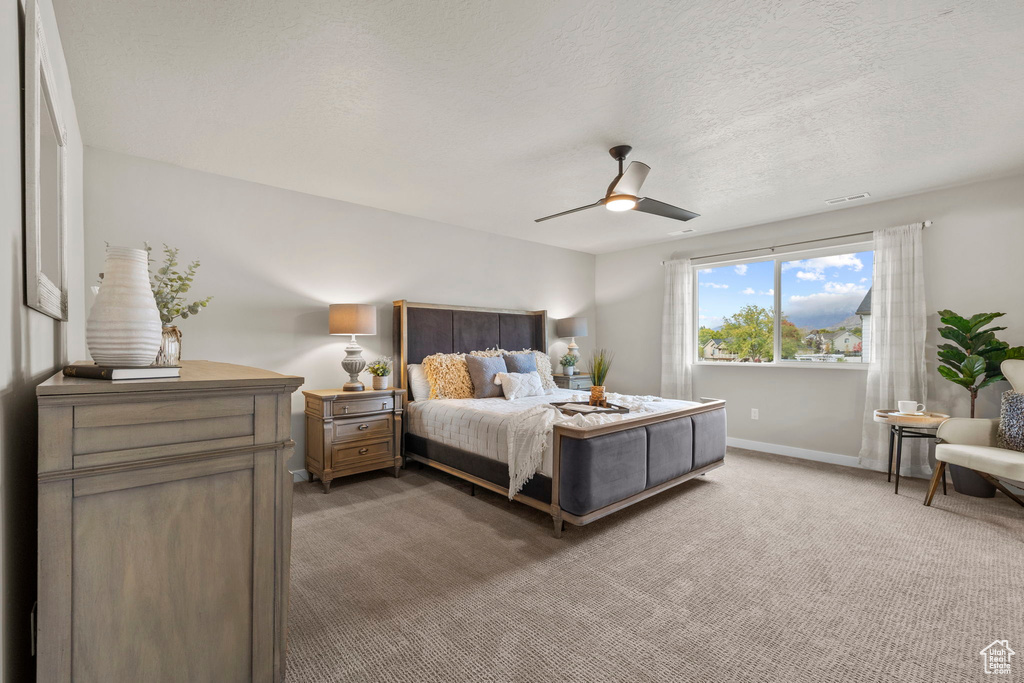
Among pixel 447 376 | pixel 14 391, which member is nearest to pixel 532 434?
pixel 447 376

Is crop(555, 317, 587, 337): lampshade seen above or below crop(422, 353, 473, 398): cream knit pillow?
above

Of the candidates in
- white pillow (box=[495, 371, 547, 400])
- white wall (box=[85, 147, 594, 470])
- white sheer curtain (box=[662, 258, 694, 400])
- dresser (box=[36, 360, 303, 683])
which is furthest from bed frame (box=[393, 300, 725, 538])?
dresser (box=[36, 360, 303, 683])

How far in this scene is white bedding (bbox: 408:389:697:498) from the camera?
294 centimetres

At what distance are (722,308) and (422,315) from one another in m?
3.67

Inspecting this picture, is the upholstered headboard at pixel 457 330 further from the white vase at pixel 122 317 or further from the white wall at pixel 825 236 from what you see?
the white vase at pixel 122 317

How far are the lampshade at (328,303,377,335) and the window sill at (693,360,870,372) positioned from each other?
398 cm

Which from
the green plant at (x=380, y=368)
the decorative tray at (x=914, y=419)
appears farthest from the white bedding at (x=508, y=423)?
the decorative tray at (x=914, y=419)

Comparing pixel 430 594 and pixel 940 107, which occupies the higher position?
pixel 940 107

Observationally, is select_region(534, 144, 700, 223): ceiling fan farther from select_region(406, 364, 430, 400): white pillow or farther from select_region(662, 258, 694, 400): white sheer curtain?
select_region(662, 258, 694, 400): white sheer curtain

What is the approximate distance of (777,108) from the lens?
2568mm

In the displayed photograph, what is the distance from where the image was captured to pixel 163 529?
119 centimetres

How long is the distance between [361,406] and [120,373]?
2705 mm

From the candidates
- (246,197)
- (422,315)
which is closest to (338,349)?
(422,315)

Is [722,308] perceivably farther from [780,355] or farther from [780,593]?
[780,593]
